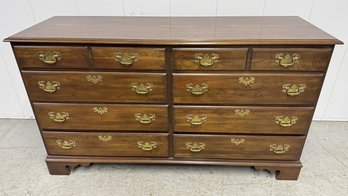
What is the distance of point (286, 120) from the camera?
1.42 metres

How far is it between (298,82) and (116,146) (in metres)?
1.14

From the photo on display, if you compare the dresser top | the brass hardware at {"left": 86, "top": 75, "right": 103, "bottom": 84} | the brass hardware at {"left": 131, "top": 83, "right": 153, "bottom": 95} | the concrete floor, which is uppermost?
the dresser top

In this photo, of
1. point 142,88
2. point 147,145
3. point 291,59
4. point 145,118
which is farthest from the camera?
point 147,145

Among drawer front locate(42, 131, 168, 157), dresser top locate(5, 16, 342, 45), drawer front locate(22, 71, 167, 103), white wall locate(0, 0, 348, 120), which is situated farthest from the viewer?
white wall locate(0, 0, 348, 120)

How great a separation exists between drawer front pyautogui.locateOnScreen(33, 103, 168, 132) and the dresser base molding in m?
0.24

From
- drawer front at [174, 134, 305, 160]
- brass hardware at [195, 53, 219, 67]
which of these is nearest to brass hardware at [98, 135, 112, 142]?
drawer front at [174, 134, 305, 160]

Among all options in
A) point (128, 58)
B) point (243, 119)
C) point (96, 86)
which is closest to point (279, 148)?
point (243, 119)

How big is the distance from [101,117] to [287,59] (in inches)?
42.8

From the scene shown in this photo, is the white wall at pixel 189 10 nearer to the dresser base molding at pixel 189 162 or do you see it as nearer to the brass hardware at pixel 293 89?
the brass hardware at pixel 293 89

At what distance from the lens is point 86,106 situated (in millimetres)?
1437

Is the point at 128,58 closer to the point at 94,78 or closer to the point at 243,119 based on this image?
→ the point at 94,78

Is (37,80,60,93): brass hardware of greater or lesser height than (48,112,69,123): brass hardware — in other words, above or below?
above

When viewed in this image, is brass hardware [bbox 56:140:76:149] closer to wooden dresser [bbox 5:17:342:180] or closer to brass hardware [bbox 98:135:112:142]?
wooden dresser [bbox 5:17:342:180]

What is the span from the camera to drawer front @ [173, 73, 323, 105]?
130 cm
